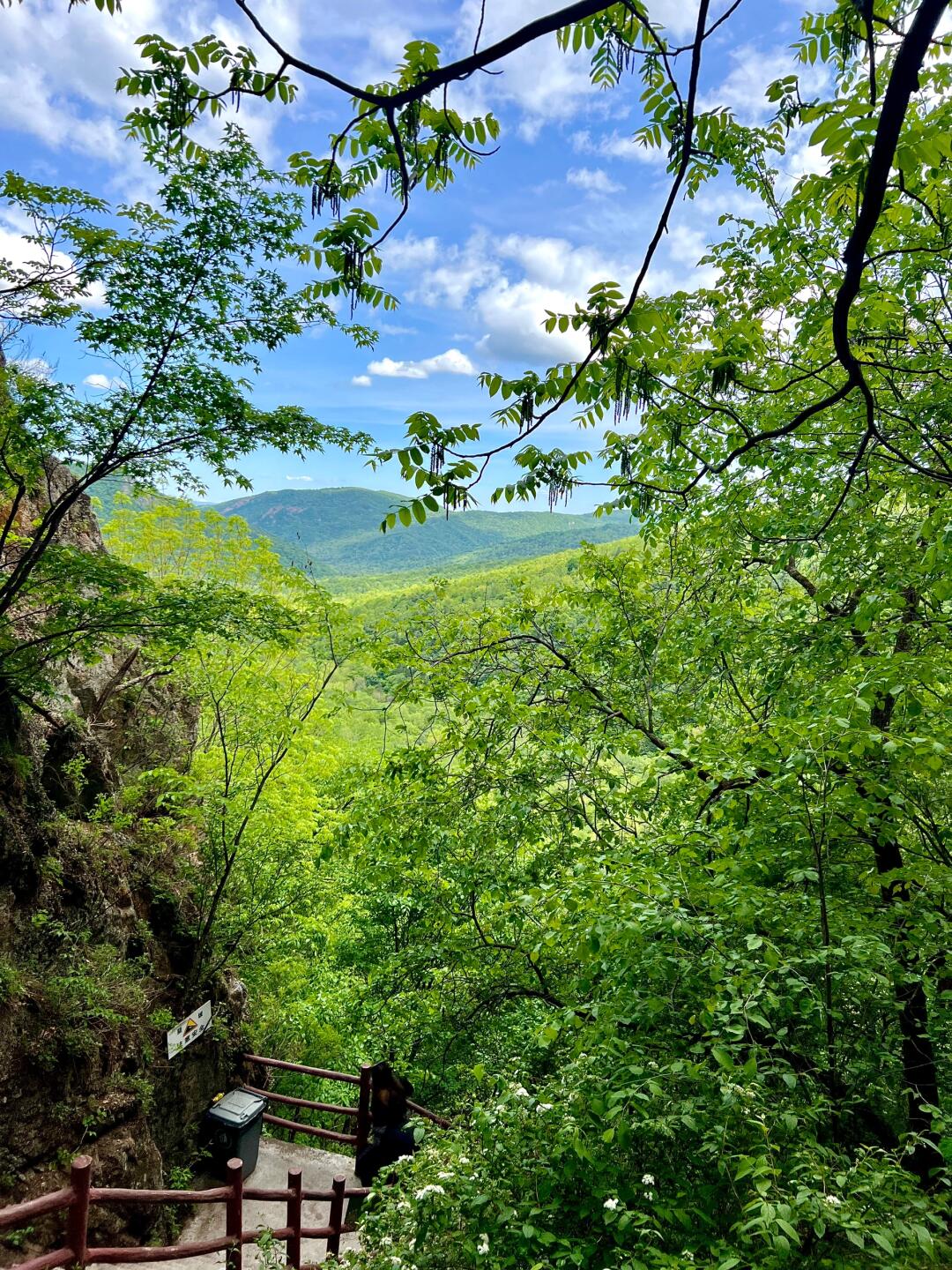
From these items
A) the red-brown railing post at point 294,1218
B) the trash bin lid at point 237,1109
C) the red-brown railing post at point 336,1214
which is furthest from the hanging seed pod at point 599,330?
the trash bin lid at point 237,1109

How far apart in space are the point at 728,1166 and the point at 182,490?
24.1 ft

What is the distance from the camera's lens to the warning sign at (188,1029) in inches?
294

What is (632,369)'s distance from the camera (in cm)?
254

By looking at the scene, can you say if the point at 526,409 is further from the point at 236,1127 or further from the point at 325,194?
the point at 236,1127

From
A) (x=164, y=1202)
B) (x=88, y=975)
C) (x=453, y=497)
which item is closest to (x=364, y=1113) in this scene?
(x=88, y=975)

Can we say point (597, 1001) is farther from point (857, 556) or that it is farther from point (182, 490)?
point (182, 490)

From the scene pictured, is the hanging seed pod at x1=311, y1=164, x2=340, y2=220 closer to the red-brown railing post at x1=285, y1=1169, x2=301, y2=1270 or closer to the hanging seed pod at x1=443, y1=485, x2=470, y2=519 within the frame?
the hanging seed pod at x1=443, y1=485, x2=470, y2=519

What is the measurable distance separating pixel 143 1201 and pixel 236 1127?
12.2 feet

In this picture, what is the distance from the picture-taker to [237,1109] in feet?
27.0

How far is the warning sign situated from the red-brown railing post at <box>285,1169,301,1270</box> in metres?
2.51


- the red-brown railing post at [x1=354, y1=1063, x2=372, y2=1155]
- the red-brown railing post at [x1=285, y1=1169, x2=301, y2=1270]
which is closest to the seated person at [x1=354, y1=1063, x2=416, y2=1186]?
the red-brown railing post at [x1=354, y1=1063, x2=372, y2=1155]

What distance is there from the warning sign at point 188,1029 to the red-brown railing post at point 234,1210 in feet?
8.92

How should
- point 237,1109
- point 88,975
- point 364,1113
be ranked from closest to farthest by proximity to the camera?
point 88,975
point 364,1113
point 237,1109

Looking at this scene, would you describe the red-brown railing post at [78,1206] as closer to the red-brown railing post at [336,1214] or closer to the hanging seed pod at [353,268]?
the red-brown railing post at [336,1214]
